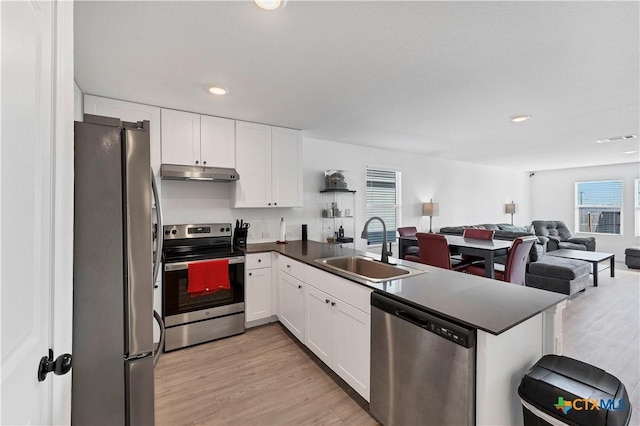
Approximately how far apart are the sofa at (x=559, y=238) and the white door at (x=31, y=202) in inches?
306

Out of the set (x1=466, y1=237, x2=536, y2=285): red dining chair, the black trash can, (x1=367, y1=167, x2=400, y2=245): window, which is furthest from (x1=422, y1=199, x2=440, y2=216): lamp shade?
the black trash can

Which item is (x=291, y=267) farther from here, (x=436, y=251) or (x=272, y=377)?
(x=436, y=251)

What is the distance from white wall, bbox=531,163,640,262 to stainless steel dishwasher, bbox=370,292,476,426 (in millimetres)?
8891

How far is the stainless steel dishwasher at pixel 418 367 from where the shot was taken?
4.09 feet

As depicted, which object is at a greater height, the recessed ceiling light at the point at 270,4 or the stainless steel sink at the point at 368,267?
the recessed ceiling light at the point at 270,4

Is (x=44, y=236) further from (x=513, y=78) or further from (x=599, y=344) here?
(x=599, y=344)

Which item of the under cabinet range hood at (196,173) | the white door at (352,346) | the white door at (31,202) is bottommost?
the white door at (352,346)

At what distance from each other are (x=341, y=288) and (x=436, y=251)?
6.95 feet

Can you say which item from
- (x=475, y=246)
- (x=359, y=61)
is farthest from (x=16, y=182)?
(x=475, y=246)

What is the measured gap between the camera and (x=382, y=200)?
208 inches

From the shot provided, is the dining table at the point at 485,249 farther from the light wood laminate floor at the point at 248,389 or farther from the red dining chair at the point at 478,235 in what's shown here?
the light wood laminate floor at the point at 248,389

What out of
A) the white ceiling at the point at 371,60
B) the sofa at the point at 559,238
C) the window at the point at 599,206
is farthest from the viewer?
the window at the point at 599,206

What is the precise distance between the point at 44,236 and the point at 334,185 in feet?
11.8

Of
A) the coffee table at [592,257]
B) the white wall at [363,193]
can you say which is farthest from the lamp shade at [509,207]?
the coffee table at [592,257]
